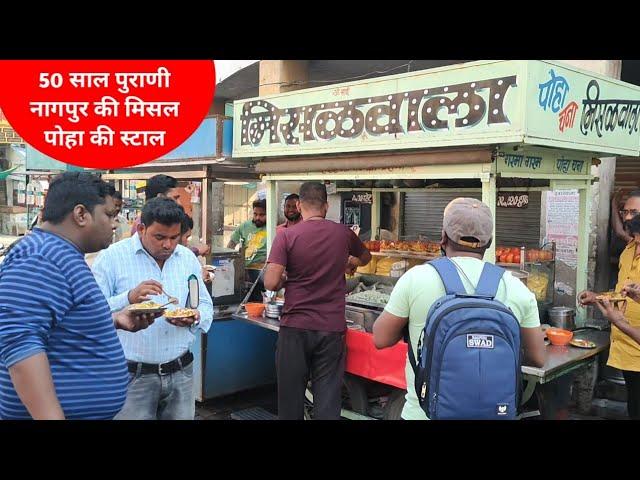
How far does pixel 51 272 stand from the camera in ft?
6.26

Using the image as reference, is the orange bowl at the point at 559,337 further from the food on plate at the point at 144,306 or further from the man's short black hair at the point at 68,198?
the man's short black hair at the point at 68,198

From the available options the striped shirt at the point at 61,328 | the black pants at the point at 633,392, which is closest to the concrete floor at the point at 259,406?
the black pants at the point at 633,392

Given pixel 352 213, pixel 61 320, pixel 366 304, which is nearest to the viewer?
pixel 61 320

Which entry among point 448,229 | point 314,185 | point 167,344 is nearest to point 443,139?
point 314,185

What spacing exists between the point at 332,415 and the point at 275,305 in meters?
1.14

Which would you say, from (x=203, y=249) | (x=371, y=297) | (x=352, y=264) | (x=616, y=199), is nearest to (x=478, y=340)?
(x=371, y=297)

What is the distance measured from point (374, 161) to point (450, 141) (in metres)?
0.74

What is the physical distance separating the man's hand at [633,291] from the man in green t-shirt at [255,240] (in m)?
3.37

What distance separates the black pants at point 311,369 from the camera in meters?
3.92

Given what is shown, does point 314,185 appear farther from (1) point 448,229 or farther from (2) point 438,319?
(2) point 438,319

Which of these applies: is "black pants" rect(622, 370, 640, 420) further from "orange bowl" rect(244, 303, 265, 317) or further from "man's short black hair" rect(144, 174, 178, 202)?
"man's short black hair" rect(144, 174, 178, 202)

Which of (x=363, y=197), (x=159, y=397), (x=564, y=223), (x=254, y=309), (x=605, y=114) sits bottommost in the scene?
(x=159, y=397)

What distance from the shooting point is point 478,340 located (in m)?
2.01

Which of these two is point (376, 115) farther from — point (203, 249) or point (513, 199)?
point (513, 199)
